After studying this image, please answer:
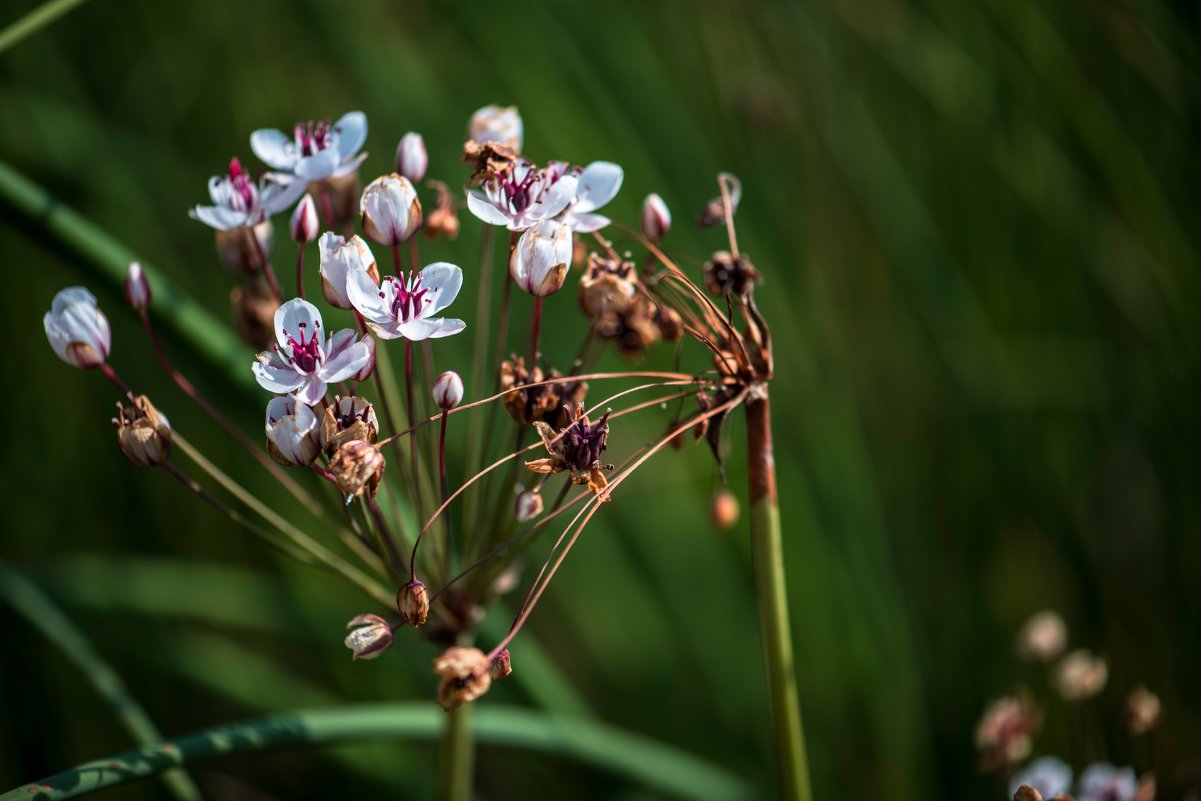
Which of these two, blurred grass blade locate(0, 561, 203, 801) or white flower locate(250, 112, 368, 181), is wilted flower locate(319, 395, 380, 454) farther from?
blurred grass blade locate(0, 561, 203, 801)

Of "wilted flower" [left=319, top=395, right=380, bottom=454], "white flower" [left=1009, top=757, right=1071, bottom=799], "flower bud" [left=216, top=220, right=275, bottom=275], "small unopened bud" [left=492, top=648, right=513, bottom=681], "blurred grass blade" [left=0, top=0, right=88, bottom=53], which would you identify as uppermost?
"blurred grass blade" [left=0, top=0, right=88, bottom=53]

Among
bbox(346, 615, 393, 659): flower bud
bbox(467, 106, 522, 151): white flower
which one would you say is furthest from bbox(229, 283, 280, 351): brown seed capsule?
bbox(346, 615, 393, 659): flower bud

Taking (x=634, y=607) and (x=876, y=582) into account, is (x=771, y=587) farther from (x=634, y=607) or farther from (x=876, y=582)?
(x=634, y=607)

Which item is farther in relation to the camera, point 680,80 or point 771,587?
point 680,80

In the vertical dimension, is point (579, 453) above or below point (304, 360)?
below

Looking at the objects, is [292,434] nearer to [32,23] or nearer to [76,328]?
[76,328]

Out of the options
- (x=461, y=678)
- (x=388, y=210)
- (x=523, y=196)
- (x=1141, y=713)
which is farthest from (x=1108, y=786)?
(x=388, y=210)

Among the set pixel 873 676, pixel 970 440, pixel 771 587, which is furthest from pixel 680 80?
pixel 771 587
